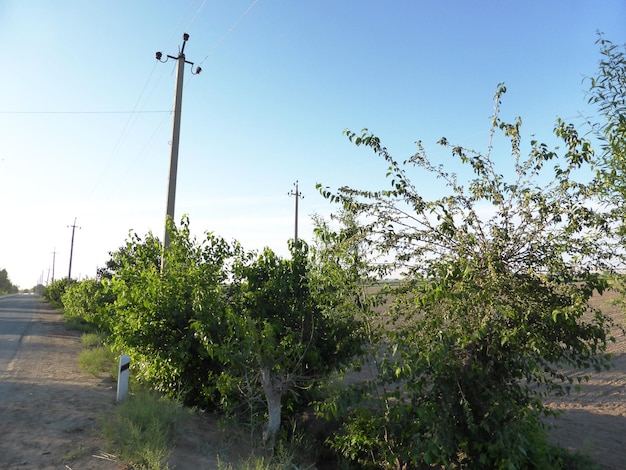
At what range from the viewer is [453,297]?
4727mm

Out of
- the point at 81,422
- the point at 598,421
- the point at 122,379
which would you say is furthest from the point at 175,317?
Answer: the point at 598,421

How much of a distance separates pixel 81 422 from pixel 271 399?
2.61 meters

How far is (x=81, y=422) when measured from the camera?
6.23m

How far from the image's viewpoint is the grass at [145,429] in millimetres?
4871

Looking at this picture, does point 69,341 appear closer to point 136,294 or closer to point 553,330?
point 136,294

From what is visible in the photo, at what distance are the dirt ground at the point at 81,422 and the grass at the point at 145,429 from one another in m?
0.13

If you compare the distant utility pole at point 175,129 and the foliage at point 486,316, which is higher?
the distant utility pole at point 175,129

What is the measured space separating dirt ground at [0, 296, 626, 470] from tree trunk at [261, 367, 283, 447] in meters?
0.62

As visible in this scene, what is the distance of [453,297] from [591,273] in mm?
1518

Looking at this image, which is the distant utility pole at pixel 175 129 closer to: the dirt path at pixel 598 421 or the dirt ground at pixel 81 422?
the dirt ground at pixel 81 422

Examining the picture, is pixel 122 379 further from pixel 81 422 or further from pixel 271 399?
pixel 271 399

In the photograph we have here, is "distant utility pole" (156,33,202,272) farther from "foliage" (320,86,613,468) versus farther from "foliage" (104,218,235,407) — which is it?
"foliage" (320,86,613,468)

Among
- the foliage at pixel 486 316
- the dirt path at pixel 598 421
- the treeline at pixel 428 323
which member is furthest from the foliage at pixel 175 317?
the dirt path at pixel 598 421

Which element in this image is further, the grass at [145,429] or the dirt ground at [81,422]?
the dirt ground at [81,422]
